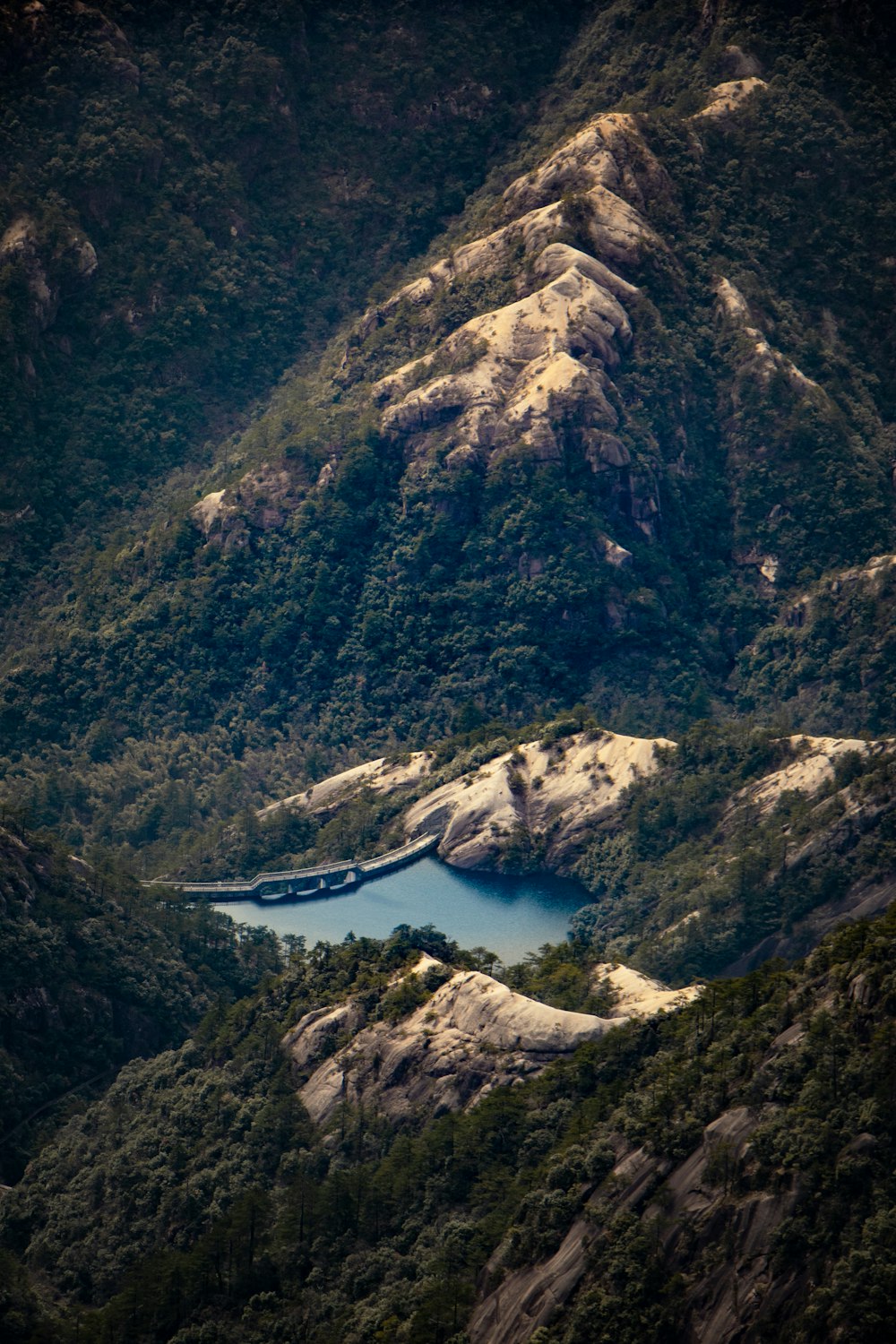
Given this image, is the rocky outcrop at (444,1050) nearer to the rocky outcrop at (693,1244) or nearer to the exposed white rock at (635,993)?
the exposed white rock at (635,993)

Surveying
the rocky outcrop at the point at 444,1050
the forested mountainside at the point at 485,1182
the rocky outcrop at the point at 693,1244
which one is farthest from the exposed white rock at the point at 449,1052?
the rocky outcrop at the point at 693,1244

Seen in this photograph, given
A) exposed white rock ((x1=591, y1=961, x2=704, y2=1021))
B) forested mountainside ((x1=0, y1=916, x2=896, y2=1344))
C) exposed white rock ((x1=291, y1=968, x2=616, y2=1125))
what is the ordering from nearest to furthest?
forested mountainside ((x1=0, y1=916, x2=896, y2=1344)) < exposed white rock ((x1=291, y1=968, x2=616, y2=1125)) < exposed white rock ((x1=591, y1=961, x2=704, y2=1021))

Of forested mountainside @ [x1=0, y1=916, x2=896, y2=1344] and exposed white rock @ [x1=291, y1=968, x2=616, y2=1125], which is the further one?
exposed white rock @ [x1=291, y1=968, x2=616, y2=1125]

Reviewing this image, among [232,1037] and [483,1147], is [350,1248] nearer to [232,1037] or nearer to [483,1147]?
[483,1147]

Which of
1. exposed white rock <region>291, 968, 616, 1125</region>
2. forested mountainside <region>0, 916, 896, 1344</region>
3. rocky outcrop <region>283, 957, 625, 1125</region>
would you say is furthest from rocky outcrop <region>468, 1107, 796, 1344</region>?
rocky outcrop <region>283, 957, 625, 1125</region>

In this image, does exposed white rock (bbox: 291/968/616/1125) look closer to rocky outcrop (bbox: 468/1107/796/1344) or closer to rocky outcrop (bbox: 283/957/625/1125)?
rocky outcrop (bbox: 283/957/625/1125)

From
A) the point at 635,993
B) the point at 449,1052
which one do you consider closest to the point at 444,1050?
the point at 449,1052

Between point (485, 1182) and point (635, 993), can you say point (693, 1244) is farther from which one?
point (635, 993)

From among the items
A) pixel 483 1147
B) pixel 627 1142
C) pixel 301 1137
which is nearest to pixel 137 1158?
pixel 301 1137
